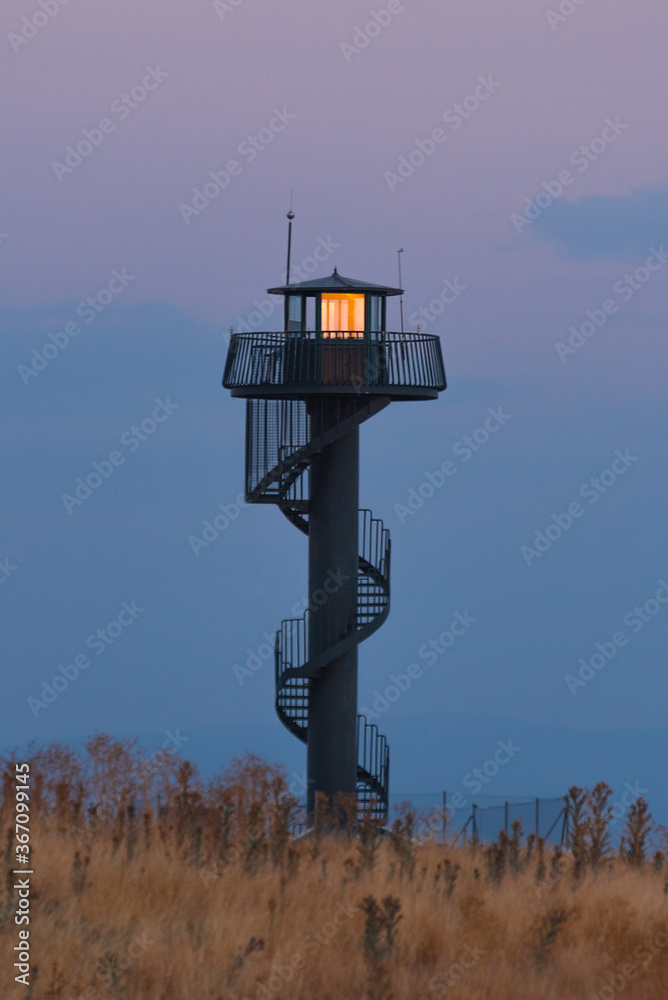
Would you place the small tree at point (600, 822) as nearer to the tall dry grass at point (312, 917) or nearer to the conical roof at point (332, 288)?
the tall dry grass at point (312, 917)

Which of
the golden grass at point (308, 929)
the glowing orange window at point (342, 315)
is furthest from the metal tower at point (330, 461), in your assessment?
the golden grass at point (308, 929)

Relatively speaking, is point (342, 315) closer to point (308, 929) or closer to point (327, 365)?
point (327, 365)

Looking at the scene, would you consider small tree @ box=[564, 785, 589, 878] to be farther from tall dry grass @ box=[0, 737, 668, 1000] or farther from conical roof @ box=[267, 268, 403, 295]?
conical roof @ box=[267, 268, 403, 295]

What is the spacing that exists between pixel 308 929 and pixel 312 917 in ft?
1.05

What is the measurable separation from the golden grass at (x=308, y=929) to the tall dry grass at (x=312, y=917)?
0.07ft

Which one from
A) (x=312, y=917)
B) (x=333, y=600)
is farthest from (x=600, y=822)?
(x=333, y=600)

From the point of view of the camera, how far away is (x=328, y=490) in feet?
89.8

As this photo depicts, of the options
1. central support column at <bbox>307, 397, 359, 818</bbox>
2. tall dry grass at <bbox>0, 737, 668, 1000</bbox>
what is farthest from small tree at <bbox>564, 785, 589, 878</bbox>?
central support column at <bbox>307, 397, 359, 818</bbox>

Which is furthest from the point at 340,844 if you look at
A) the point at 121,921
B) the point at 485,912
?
the point at 121,921

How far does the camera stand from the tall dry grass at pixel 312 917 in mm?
9758

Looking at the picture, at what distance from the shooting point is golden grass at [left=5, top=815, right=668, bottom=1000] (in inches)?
382

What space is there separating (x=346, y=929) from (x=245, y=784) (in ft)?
40.9

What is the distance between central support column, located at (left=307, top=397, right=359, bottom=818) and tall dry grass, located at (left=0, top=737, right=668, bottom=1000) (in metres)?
11.8

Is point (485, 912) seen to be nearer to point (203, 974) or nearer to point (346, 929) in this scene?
point (346, 929)
